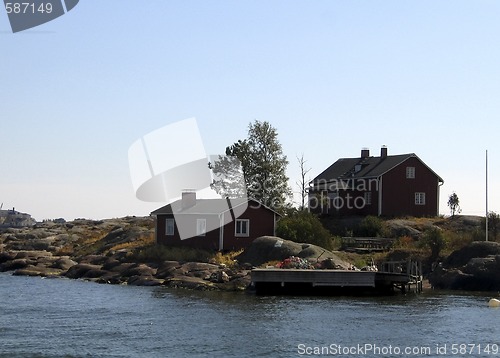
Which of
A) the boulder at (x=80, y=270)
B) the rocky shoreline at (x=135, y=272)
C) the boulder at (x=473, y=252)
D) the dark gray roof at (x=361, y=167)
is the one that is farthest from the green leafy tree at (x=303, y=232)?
the dark gray roof at (x=361, y=167)

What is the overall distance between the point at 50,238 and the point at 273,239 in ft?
109

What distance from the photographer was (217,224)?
55.3m

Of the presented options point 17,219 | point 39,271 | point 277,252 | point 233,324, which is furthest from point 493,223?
point 17,219

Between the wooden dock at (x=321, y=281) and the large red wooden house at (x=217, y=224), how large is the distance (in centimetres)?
1143

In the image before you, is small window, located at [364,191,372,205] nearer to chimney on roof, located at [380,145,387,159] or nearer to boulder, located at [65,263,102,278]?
chimney on roof, located at [380,145,387,159]

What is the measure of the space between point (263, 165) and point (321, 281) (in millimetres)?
35286

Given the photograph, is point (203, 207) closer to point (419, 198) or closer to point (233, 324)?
point (419, 198)

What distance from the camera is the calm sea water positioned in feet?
90.6

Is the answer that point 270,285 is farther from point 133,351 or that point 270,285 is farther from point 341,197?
point 341,197

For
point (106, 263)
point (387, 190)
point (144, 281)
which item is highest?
point (387, 190)

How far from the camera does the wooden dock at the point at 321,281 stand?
4347 centimetres

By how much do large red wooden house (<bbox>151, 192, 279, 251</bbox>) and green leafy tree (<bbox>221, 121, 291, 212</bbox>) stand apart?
18790mm

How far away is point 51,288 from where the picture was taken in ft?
155

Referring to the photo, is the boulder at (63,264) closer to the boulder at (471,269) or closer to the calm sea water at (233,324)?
the calm sea water at (233,324)
